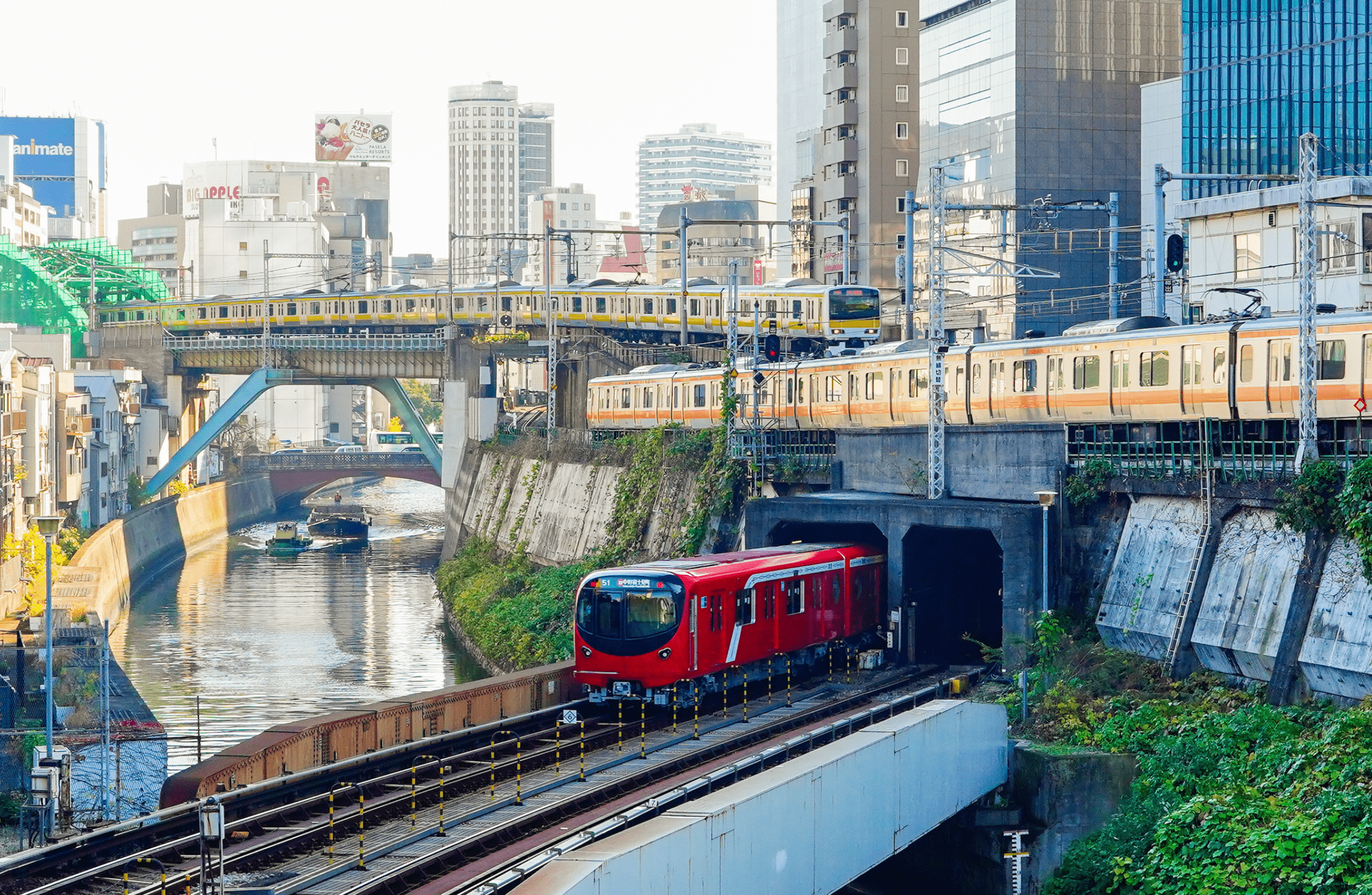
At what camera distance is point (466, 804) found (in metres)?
21.9

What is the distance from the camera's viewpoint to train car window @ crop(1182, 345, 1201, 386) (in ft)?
101

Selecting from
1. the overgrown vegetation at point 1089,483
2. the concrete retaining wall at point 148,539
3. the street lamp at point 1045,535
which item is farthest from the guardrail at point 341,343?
the street lamp at point 1045,535

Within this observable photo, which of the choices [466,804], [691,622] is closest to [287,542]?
[691,622]

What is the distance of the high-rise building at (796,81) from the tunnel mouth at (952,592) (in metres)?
97.3

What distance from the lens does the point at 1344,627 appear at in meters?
24.4

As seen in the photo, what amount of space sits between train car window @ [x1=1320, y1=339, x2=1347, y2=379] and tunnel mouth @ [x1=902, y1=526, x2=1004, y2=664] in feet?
26.5

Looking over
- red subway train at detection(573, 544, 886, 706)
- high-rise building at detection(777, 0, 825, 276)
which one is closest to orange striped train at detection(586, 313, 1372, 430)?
red subway train at detection(573, 544, 886, 706)

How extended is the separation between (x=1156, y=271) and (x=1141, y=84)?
128ft

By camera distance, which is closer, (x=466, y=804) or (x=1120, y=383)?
(x=466, y=804)

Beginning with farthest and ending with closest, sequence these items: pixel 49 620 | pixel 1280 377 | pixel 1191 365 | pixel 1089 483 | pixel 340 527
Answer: pixel 340 527, pixel 1089 483, pixel 1191 365, pixel 1280 377, pixel 49 620

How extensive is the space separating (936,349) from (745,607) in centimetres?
726

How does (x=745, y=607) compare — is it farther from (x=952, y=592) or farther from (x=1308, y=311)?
(x=1308, y=311)

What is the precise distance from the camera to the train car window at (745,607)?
2912 cm

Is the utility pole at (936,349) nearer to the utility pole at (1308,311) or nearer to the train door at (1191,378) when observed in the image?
the train door at (1191,378)
